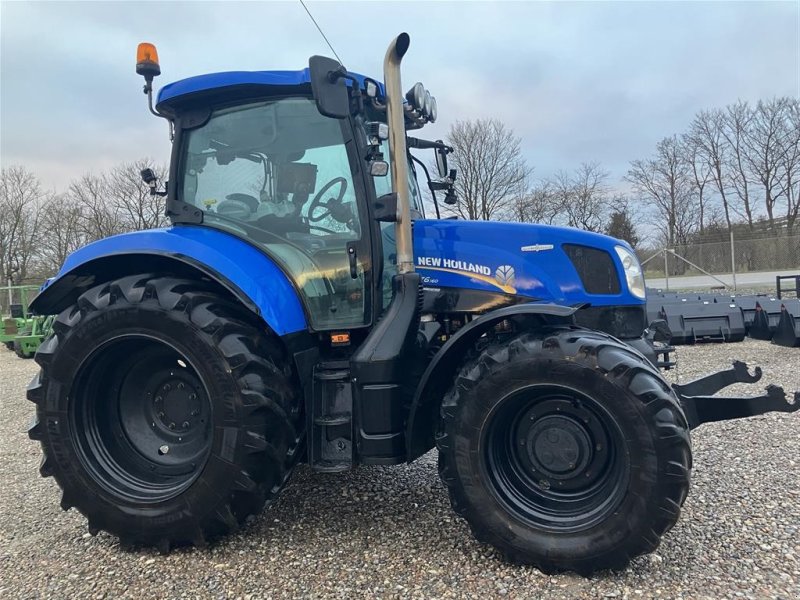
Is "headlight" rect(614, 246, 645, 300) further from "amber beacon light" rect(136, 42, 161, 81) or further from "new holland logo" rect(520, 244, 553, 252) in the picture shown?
"amber beacon light" rect(136, 42, 161, 81)

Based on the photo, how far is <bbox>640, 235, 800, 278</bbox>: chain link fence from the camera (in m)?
20.1

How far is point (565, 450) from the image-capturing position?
8.38ft

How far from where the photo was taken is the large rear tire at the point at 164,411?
8.93 ft

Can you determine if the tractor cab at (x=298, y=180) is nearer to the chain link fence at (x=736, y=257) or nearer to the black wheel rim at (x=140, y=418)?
the black wheel rim at (x=140, y=418)

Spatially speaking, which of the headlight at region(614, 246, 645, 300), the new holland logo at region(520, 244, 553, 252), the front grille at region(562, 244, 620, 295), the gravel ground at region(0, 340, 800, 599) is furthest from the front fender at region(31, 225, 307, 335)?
the headlight at region(614, 246, 645, 300)

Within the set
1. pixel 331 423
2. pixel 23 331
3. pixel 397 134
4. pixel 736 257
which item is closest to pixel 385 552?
pixel 331 423

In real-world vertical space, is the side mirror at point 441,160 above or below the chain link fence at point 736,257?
below

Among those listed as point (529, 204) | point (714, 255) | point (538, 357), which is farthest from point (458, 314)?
point (529, 204)

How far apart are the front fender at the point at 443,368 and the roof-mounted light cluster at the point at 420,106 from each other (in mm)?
1246

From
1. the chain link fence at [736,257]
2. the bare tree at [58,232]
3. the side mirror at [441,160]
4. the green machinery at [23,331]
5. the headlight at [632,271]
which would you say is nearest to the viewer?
the headlight at [632,271]

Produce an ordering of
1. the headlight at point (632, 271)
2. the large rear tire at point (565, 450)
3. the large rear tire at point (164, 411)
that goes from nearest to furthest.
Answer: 1. the large rear tire at point (565, 450)
2. the large rear tire at point (164, 411)
3. the headlight at point (632, 271)

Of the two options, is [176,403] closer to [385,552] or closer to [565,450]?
[385,552]

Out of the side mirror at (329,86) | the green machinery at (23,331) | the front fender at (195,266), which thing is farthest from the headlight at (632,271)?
the green machinery at (23,331)

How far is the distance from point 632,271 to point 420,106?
1.50 metres
